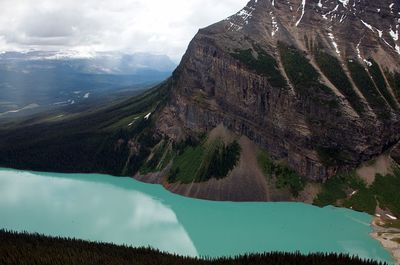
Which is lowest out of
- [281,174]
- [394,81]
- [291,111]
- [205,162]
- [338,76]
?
[281,174]

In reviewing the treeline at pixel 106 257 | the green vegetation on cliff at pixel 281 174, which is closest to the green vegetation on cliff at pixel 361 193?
the green vegetation on cliff at pixel 281 174

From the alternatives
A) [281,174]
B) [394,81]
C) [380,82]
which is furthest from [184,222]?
[394,81]

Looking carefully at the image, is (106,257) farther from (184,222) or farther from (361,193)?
(361,193)

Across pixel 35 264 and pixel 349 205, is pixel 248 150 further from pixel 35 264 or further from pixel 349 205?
pixel 35 264

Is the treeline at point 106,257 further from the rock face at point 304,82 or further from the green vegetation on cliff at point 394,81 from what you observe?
the green vegetation on cliff at point 394,81

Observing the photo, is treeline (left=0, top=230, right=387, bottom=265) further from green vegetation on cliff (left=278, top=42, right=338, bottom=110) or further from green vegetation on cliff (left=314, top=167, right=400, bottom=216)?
green vegetation on cliff (left=278, top=42, right=338, bottom=110)

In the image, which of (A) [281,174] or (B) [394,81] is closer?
(A) [281,174]

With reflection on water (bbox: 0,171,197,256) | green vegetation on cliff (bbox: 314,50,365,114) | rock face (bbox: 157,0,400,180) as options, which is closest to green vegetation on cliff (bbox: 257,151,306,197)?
rock face (bbox: 157,0,400,180)
